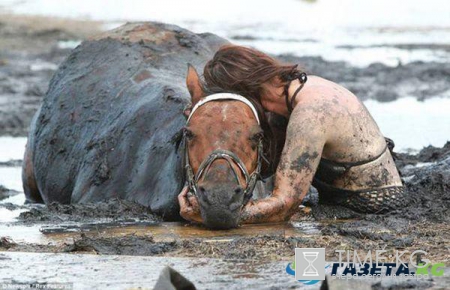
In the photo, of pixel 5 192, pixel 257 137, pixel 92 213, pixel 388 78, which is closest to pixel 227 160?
pixel 257 137

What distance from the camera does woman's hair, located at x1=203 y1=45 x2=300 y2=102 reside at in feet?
21.6

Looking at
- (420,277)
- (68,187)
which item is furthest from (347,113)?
(68,187)

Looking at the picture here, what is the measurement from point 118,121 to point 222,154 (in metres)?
2.52

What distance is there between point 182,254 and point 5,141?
6801mm

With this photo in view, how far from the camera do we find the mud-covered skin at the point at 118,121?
301 inches

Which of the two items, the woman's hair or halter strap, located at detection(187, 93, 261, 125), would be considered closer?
halter strap, located at detection(187, 93, 261, 125)

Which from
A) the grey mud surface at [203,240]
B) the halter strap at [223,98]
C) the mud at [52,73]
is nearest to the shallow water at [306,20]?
the mud at [52,73]

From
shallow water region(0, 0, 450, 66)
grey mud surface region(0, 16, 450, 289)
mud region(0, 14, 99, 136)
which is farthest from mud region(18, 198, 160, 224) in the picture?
shallow water region(0, 0, 450, 66)

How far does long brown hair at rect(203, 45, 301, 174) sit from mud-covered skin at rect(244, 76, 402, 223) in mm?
88

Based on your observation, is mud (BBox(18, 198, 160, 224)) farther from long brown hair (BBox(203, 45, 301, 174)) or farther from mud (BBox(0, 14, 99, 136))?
mud (BBox(0, 14, 99, 136))

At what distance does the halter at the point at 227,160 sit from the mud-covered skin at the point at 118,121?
0.58 meters

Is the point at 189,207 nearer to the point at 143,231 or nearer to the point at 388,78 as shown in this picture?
the point at 143,231

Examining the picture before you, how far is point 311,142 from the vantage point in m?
6.45

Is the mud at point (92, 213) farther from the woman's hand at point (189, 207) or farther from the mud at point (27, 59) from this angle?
the mud at point (27, 59)
